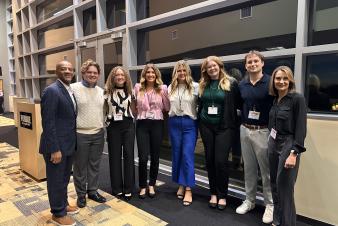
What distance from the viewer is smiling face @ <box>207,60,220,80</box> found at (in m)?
2.55

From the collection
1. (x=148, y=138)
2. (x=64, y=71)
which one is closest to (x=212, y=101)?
(x=148, y=138)

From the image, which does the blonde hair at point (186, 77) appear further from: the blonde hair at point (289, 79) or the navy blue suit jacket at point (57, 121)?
the navy blue suit jacket at point (57, 121)

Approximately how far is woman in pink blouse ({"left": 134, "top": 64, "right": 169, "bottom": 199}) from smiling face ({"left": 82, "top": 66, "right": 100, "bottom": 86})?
49 cm

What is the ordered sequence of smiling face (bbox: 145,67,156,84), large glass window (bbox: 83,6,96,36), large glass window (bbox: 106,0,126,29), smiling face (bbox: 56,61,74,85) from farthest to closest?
large glass window (bbox: 83,6,96,36), large glass window (bbox: 106,0,126,29), smiling face (bbox: 145,67,156,84), smiling face (bbox: 56,61,74,85)

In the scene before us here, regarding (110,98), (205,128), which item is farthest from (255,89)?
(110,98)

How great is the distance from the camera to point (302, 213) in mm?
2414

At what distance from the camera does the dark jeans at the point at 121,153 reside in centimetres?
281

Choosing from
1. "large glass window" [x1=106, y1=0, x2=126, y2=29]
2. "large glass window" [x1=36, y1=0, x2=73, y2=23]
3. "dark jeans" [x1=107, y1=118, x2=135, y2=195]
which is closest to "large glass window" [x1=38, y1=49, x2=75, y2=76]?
"large glass window" [x1=36, y1=0, x2=73, y2=23]

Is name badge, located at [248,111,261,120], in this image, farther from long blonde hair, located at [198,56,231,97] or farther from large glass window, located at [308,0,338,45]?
large glass window, located at [308,0,338,45]

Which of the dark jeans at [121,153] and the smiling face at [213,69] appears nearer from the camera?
the smiling face at [213,69]

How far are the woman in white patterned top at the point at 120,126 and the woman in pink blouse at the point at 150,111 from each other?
0.10m

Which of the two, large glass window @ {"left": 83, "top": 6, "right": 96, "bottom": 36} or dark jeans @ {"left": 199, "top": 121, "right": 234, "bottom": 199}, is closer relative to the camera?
dark jeans @ {"left": 199, "top": 121, "right": 234, "bottom": 199}

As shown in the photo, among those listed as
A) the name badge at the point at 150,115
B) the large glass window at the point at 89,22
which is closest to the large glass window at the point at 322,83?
the name badge at the point at 150,115

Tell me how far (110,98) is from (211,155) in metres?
1.20
